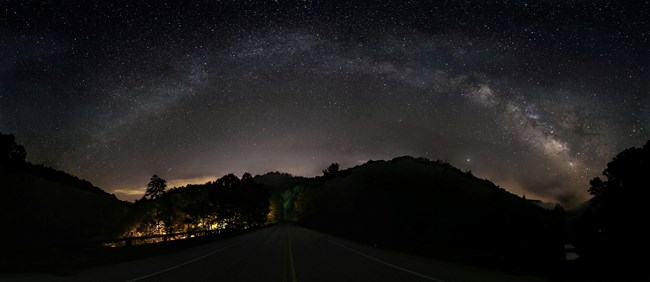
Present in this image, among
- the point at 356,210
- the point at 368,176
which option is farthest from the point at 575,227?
the point at 368,176

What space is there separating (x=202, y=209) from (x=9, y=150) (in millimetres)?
58563

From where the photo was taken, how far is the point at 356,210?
163375mm

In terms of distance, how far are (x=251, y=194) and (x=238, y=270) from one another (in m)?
115

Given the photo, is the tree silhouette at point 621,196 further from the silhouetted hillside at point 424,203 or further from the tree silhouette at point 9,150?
the tree silhouette at point 9,150

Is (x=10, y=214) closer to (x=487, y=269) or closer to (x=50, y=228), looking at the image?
(x=50, y=228)

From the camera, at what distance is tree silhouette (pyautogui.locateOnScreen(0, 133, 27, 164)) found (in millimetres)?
112625

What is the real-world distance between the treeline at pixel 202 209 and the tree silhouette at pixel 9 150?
34.7m

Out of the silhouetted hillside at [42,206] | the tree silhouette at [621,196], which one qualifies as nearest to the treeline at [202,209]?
the silhouetted hillside at [42,206]

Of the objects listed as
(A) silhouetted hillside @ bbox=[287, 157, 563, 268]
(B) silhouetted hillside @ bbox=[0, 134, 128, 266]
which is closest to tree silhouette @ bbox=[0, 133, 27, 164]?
(B) silhouetted hillside @ bbox=[0, 134, 128, 266]

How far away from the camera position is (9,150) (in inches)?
4555

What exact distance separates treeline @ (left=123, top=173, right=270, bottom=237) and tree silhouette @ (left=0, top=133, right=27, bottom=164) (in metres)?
34.7

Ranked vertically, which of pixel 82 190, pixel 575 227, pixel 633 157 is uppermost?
pixel 82 190

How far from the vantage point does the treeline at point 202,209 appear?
102 m

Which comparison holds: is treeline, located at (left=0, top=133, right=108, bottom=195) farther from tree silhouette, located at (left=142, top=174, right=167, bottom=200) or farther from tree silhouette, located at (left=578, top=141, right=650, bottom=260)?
tree silhouette, located at (left=578, top=141, right=650, bottom=260)
